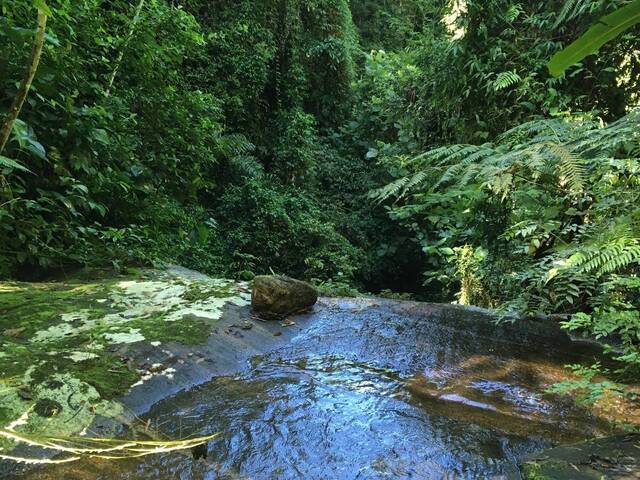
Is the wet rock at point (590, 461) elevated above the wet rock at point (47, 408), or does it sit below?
below

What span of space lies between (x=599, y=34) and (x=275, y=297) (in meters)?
2.99

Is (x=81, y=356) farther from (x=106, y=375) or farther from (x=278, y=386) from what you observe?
(x=278, y=386)

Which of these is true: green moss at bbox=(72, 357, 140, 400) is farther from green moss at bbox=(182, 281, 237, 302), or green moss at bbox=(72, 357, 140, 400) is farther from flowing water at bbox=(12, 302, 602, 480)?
green moss at bbox=(182, 281, 237, 302)

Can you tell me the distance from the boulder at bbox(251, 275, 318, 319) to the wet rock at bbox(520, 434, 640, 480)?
2123mm

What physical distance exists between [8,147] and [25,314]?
122 centimetres

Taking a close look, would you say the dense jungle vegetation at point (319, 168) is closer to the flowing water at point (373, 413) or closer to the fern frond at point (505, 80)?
the fern frond at point (505, 80)

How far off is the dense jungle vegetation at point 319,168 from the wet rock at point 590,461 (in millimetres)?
542

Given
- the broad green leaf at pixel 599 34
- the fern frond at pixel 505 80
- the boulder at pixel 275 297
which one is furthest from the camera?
the fern frond at pixel 505 80

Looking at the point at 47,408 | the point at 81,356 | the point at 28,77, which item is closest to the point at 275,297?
the point at 81,356

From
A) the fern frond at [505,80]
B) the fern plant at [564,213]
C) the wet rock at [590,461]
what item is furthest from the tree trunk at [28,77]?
the fern frond at [505,80]

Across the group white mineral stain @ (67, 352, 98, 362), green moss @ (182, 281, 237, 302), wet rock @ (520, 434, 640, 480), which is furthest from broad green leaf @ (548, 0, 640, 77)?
green moss @ (182, 281, 237, 302)

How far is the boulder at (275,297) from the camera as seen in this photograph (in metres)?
3.61

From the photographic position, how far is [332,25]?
11.0 m

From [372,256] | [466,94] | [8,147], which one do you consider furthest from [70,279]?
[372,256]
